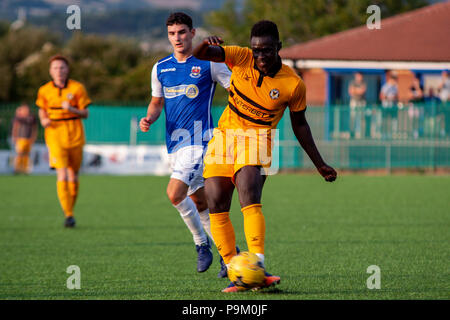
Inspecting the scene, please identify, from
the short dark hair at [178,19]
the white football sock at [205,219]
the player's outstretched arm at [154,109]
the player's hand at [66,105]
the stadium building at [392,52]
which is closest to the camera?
the player's outstretched arm at [154,109]

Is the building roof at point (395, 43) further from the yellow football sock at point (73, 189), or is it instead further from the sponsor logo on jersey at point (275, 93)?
the sponsor logo on jersey at point (275, 93)

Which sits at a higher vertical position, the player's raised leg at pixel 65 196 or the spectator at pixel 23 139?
the spectator at pixel 23 139

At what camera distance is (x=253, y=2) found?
Result: 54688mm

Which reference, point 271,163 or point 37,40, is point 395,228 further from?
point 37,40

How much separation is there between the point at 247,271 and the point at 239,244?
3.79 m

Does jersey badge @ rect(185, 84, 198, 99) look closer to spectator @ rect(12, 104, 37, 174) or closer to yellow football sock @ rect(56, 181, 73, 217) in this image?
yellow football sock @ rect(56, 181, 73, 217)

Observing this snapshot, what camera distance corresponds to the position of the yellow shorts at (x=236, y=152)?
6410 mm

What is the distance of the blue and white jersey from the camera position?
25.6ft

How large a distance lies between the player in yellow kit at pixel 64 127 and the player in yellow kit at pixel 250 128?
5.62 meters

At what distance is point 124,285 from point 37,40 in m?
69.8

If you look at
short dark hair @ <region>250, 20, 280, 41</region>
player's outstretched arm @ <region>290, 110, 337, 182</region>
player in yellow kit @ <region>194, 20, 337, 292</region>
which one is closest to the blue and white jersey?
player in yellow kit @ <region>194, 20, 337, 292</region>

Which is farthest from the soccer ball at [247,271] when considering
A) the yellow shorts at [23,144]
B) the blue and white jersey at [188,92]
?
the yellow shorts at [23,144]

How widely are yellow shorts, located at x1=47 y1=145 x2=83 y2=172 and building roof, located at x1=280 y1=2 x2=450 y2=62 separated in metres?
15.9

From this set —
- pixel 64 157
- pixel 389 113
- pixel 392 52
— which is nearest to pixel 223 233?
pixel 64 157
